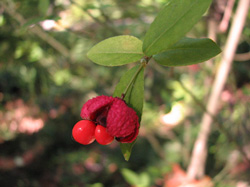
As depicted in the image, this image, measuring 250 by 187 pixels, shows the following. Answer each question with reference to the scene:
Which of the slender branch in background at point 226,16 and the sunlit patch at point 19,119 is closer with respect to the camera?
the slender branch in background at point 226,16

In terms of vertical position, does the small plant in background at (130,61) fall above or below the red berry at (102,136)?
above

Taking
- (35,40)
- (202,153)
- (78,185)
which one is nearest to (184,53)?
(202,153)

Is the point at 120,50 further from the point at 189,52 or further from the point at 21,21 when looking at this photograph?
the point at 21,21

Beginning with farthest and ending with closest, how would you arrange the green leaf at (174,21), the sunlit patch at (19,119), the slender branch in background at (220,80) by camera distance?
the sunlit patch at (19,119), the slender branch in background at (220,80), the green leaf at (174,21)

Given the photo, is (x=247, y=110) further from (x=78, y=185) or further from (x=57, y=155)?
(x=57, y=155)

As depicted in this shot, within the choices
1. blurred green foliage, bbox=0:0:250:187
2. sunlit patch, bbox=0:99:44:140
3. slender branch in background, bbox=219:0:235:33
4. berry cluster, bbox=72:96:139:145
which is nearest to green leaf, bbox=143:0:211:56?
berry cluster, bbox=72:96:139:145

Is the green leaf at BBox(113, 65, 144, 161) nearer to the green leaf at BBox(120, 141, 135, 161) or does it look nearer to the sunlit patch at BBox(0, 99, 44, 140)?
the green leaf at BBox(120, 141, 135, 161)

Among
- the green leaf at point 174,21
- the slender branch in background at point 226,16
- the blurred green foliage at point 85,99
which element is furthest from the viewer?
the blurred green foliage at point 85,99

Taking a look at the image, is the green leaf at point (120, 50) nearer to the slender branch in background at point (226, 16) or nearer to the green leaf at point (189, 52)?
the green leaf at point (189, 52)

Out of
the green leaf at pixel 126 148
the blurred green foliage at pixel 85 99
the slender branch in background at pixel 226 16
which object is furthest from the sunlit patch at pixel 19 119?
the green leaf at pixel 126 148
